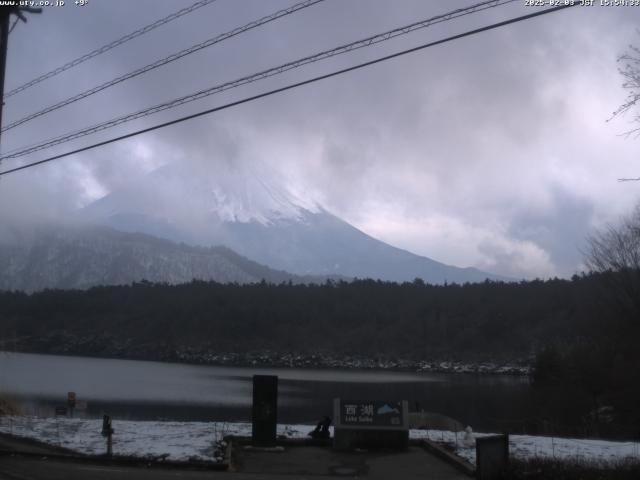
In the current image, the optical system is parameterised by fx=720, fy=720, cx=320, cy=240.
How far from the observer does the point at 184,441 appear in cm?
1839

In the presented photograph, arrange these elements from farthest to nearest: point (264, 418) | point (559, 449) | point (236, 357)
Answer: point (236, 357), point (264, 418), point (559, 449)

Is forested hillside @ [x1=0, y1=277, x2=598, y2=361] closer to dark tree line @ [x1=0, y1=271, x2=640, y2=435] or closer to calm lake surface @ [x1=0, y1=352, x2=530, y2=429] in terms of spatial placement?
dark tree line @ [x1=0, y1=271, x2=640, y2=435]

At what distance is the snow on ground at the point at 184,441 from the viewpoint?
16.7 m

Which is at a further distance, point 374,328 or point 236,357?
point 374,328

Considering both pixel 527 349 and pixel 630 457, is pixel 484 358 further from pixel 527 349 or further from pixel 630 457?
pixel 630 457

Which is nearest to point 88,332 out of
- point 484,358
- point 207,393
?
point 484,358

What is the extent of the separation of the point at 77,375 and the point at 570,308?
97421mm

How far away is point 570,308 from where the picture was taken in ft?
473

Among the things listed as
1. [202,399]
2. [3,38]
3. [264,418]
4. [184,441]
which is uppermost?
[3,38]

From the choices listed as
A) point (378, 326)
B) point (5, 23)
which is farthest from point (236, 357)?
point (5, 23)

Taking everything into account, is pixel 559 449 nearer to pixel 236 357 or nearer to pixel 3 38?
pixel 3 38

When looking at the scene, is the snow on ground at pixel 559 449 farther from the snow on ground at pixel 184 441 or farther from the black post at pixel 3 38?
the black post at pixel 3 38

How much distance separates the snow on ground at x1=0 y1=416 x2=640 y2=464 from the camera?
16734 mm

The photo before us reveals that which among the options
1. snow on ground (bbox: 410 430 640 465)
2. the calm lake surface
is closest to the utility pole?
snow on ground (bbox: 410 430 640 465)
